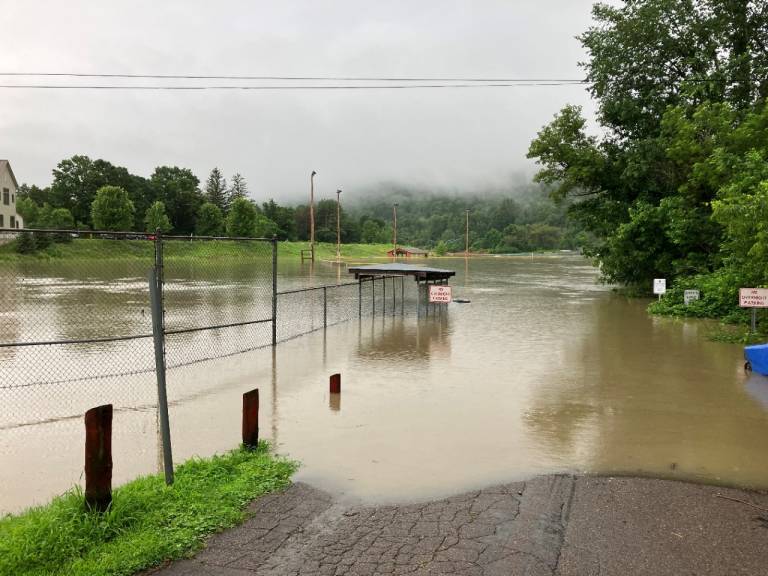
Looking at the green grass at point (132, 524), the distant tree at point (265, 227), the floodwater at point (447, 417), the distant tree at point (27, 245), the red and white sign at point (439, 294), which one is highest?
the distant tree at point (265, 227)

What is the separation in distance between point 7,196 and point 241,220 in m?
33.4

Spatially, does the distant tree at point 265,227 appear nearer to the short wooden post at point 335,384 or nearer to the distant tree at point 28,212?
the distant tree at point 28,212

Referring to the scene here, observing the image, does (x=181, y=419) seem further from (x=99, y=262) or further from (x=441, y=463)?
(x=99, y=262)

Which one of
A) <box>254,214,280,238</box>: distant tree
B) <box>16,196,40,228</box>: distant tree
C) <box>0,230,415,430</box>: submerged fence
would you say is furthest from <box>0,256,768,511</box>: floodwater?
<box>254,214,280,238</box>: distant tree

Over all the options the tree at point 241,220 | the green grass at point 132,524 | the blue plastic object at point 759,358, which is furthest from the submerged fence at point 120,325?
the tree at point 241,220

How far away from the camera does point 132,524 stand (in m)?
4.46

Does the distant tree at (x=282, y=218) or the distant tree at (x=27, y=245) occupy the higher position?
the distant tree at (x=282, y=218)

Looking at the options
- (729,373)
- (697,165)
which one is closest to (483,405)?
(729,373)

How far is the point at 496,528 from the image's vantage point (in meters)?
4.62

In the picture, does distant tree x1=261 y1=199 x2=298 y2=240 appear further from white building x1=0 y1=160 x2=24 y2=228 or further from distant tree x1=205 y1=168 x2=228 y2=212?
Result: white building x1=0 y1=160 x2=24 y2=228

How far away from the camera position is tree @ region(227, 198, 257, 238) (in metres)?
81.6

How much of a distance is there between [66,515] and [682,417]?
24.5ft

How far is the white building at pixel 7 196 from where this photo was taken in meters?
50.7

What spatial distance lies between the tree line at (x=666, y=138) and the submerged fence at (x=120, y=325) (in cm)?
950
